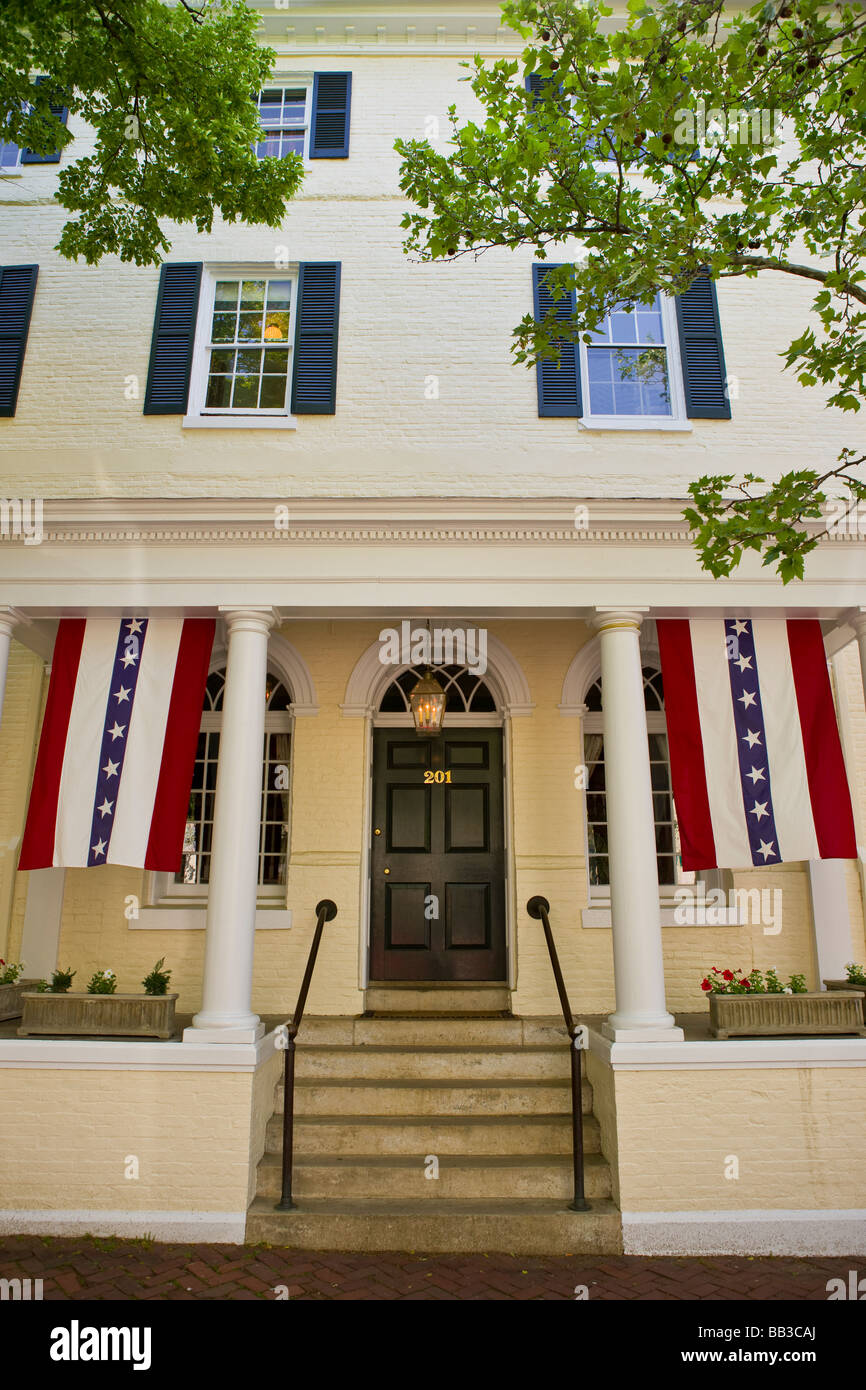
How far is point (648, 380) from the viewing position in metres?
7.63

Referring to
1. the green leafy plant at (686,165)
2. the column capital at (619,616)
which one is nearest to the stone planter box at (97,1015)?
the column capital at (619,616)

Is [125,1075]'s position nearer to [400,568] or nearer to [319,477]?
[400,568]

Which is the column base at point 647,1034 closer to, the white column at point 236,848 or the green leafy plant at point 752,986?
the green leafy plant at point 752,986

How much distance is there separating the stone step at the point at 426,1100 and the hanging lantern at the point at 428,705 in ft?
8.87

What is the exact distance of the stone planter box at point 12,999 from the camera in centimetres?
650

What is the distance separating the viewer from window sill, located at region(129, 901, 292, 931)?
721 cm

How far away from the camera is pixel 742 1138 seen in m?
5.30

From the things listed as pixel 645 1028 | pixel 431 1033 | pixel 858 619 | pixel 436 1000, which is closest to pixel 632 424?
pixel 858 619

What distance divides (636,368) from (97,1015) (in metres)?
6.80

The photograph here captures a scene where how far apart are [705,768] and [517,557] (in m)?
2.04

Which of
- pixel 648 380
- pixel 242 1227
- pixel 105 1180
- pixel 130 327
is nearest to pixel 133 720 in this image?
pixel 105 1180

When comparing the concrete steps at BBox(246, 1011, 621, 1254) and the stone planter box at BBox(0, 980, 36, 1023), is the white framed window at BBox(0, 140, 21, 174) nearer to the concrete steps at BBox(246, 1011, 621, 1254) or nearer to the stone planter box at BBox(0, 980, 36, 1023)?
the stone planter box at BBox(0, 980, 36, 1023)

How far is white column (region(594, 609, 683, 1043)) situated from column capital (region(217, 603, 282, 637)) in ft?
7.95

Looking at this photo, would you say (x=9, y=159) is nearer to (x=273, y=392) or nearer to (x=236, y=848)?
(x=273, y=392)
